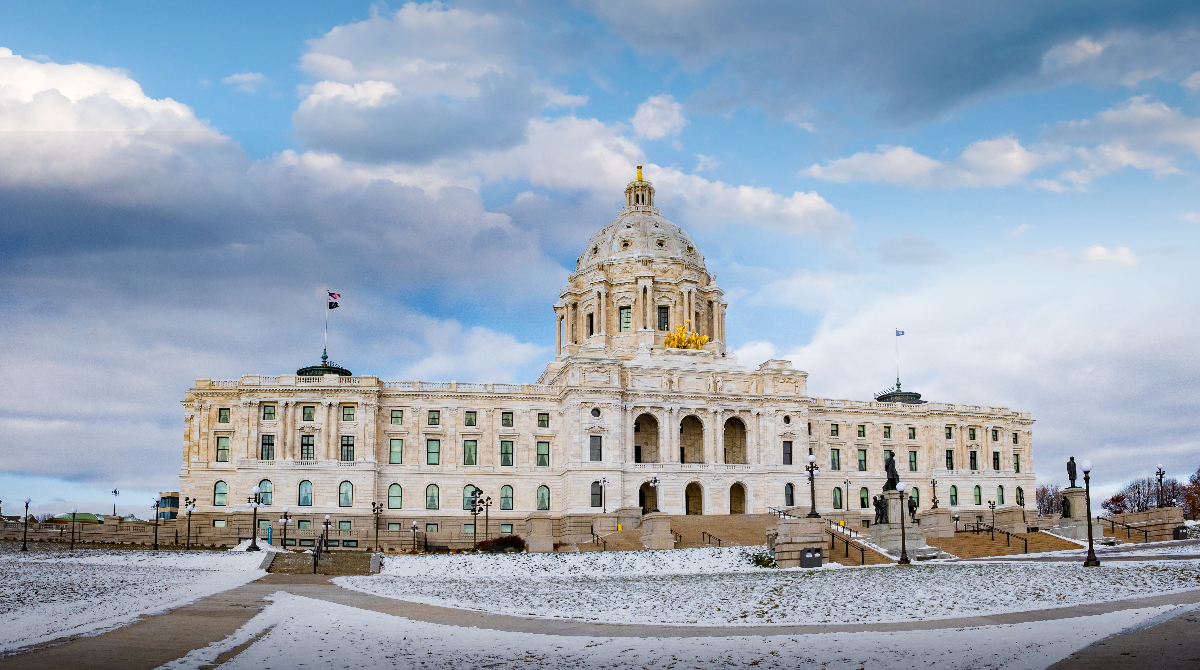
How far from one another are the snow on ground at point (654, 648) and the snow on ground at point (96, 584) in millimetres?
4406

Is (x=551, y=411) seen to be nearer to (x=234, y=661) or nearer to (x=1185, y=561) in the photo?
(x=1185, y=561)

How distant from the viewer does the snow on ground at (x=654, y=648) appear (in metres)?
19.1

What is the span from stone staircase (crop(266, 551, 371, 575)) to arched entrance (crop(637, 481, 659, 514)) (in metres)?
32.3

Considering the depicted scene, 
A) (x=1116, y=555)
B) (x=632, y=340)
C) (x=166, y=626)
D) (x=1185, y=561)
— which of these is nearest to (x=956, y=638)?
(x=166, y=626)

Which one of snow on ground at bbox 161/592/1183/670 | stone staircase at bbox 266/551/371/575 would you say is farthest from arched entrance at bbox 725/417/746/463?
snow on ground at bbox 161/592/1183/670

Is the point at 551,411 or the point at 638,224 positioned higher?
the point at 638,224

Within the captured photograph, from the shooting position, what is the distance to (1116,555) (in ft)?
149

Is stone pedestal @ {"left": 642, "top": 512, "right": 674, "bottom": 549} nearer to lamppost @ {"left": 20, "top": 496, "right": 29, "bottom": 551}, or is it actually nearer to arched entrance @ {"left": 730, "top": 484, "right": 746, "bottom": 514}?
arched entrance @ {"left": 730, "top": 484, "right": 746, "bottom": 514}

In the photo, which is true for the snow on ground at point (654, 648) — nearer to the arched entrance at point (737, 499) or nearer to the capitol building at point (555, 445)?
the capitol building at point (555, 445)

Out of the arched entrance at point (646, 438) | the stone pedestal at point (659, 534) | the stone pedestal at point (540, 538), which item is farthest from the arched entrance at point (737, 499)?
the stone pedestal at point (540, 538)

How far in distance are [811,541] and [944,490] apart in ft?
172

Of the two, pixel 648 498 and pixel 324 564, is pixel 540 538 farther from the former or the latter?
pixel 648 498

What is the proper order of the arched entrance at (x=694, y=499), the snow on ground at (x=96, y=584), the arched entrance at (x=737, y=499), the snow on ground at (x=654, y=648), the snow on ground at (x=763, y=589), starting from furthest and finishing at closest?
the arched entrance at (x=737, y=499) < the arched entrance at (x=694, y=499) < the snow on ground at (x=763, y=589) < the snow on ground at (x=96, y=584) < the snow on ground at (x=654, y=648)

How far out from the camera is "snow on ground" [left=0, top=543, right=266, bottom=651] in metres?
24.6
